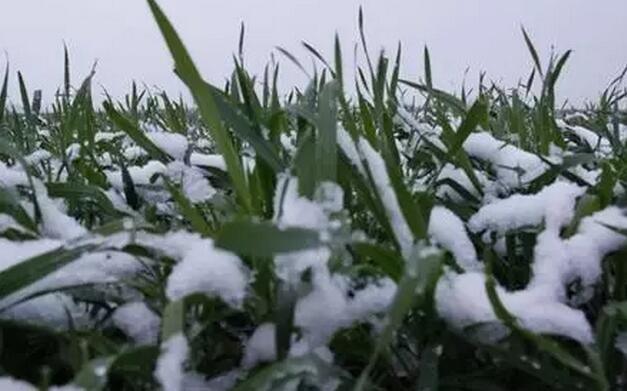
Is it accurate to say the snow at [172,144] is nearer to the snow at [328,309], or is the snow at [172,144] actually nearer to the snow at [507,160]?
the snow at [507,160]

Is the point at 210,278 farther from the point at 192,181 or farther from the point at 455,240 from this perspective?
the point at 192,181

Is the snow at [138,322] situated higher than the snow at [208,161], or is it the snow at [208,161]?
the snow at [208,161]

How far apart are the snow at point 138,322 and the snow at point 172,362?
→ 0.29 feet

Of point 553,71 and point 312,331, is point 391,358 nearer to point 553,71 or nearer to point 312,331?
point 312,331

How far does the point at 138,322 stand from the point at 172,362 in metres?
0.11

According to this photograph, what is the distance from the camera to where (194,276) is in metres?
0.49

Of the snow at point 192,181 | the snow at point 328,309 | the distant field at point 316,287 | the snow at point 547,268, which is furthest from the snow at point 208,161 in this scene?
the snow at point 328,309

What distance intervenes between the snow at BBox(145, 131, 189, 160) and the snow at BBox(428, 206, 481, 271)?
468 millimetres

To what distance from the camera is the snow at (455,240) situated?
0.62m

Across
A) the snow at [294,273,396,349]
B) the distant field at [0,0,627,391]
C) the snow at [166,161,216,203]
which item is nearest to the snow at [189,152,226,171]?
the snow at [166,161,216,203]

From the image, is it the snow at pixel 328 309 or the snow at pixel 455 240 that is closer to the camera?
the snow at pixel 328 309

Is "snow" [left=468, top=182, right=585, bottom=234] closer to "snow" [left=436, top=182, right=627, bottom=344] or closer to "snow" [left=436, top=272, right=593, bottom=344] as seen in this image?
"snow" [left=436, top=182, right=627, bottom=344]

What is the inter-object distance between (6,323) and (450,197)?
45 cm

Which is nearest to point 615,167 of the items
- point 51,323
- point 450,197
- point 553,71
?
point 450,197
